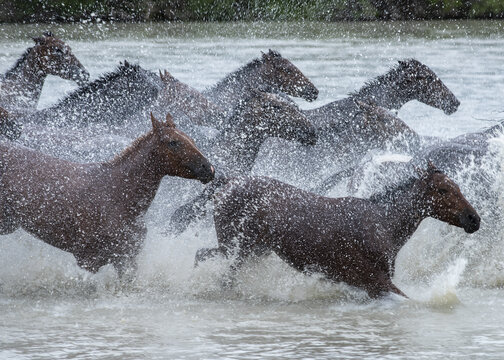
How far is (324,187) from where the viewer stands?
731cm

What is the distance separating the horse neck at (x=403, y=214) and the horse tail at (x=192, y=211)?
1.03 metres

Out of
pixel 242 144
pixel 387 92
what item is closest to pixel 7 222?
pixel 242 144

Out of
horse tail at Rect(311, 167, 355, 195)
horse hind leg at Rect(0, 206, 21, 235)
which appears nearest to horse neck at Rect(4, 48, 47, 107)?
horse hind leg at Rect(0, 206, 21, 235)

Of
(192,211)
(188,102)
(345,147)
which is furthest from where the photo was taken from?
(188,102)

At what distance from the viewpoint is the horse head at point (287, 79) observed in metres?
9.15

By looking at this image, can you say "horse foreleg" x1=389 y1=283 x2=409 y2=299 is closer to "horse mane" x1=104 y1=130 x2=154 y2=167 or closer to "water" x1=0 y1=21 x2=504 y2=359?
"water" x1=0 y1=21 x2=504 y2=359

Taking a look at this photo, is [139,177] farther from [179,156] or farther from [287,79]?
[287,79]

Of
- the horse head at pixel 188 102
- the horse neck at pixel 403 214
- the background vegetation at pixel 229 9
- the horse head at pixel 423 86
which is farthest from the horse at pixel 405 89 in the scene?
the background vegetation at pixel 229 9

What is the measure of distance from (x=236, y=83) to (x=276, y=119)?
180 cm

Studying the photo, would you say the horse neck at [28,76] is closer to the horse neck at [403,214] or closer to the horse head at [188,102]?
the horse head at [188,102]

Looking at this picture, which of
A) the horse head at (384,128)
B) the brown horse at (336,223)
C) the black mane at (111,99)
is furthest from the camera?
the black mane at (111,99)

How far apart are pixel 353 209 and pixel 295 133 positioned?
1.32 metres

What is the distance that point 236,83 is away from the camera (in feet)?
30.0

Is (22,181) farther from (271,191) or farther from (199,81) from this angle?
(199,81)
